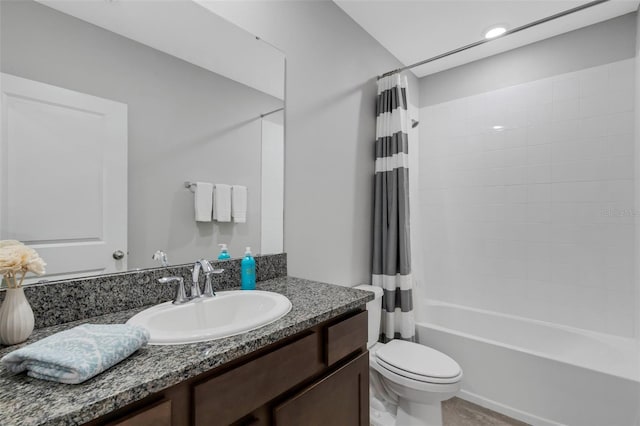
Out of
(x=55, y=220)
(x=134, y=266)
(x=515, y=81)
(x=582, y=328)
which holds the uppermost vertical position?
(x=515, y=81)

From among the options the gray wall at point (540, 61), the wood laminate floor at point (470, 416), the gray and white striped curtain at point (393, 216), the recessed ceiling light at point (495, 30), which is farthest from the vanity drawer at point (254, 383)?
the gray wall at point (540, 61)

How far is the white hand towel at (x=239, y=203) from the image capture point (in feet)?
4.50

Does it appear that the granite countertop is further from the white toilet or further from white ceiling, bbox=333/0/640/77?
white ceiling, bbox=333/0/640/77

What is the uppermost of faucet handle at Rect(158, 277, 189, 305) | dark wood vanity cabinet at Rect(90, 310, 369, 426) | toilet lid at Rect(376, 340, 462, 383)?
faucet handle at Rect(158, 277, 189, 305)

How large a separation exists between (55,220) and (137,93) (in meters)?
0.49

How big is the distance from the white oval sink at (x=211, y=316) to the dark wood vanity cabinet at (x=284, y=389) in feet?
0.27

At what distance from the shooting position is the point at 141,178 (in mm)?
1073

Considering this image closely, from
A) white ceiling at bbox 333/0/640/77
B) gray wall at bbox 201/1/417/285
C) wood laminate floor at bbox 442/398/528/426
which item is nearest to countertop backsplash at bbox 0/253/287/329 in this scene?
gray wall at bbox 201/1/417/285

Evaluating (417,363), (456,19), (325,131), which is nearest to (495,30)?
(456,19)

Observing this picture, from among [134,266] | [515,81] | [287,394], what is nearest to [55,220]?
[134,266]

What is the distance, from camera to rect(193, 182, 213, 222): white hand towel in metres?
1.23

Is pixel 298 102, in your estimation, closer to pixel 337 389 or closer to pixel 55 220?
pixel 55 220

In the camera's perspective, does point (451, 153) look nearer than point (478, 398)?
No

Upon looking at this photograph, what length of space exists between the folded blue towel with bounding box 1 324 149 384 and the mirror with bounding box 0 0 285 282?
1.28 feet
